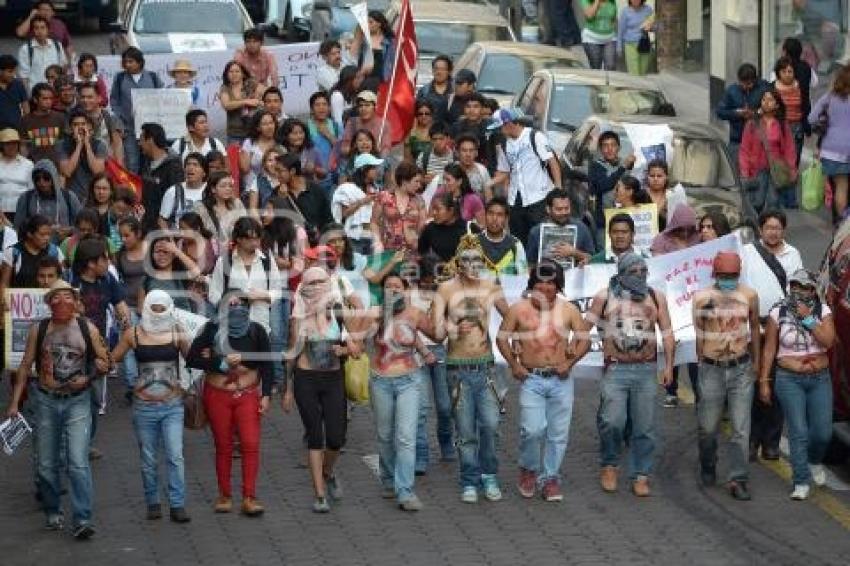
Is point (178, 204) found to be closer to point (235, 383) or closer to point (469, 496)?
point (235, 383)

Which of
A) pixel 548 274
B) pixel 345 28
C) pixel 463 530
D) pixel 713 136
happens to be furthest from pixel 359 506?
pixel 345 28

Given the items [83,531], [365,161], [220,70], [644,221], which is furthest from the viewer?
[220,70]

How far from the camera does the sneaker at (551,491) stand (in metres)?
16.3

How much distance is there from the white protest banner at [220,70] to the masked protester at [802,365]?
11.0 m

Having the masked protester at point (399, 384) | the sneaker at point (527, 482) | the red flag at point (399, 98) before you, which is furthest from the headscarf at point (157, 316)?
the red flag at point (399, 98)

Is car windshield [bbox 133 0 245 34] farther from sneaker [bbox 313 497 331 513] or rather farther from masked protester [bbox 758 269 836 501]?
masked protester [bbox 758 269 836 501]

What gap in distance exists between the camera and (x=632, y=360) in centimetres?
1641

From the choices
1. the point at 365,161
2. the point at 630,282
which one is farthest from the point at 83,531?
the point at 365,161

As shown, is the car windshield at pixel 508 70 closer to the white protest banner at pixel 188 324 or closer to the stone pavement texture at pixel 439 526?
the stone pavement texture at pixel 439 526

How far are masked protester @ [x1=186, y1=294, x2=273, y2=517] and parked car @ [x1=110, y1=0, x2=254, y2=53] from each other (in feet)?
49.7

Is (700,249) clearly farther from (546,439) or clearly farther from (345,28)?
(345,28)

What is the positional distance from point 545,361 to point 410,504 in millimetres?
1284

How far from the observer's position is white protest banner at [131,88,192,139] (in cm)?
2442

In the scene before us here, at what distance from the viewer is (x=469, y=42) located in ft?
105
